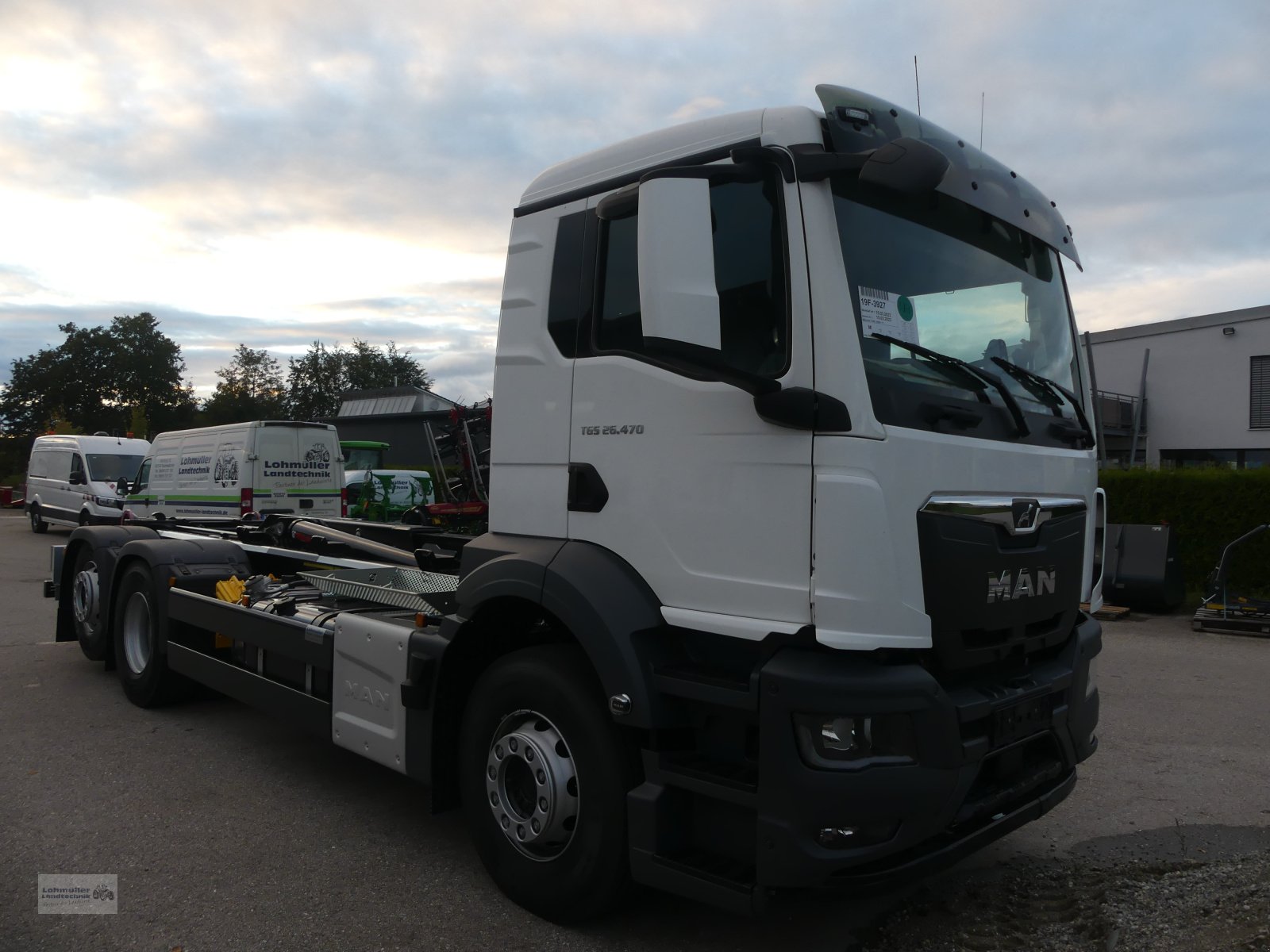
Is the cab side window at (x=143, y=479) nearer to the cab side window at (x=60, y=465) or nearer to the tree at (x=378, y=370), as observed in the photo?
the cab side window at (x=60, y=465)

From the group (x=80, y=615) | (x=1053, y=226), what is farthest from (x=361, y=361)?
(x=1053, y=226)

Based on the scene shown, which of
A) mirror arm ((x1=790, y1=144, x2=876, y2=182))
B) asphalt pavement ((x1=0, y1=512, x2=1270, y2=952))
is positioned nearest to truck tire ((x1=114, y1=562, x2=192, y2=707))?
asphalt pavement ((x1=0, y1=512, x2=1270, y2=952))

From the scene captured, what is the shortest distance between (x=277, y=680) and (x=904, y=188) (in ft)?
13.3

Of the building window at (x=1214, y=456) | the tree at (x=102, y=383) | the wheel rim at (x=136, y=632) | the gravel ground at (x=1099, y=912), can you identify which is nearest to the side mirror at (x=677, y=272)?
the gravel ground at (x=1099, y=912)

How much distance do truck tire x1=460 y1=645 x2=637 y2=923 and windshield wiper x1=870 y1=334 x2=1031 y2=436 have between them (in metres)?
1.60

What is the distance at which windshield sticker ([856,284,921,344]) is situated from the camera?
2973 millimetres

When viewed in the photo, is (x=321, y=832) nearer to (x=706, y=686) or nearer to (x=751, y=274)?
(x=706, y=686)

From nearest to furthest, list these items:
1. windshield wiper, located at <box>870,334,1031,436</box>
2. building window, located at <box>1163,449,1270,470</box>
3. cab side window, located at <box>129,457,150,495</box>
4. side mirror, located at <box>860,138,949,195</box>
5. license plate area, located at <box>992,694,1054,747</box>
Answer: side mirror, located at <box>860,138,949,195</box> → license plate area, located at <box>992,694,1054,747</box> → windshield wiper, located at <box>870,334,1031,436</box> → cab side window, located at <box>129,457,150,495</box> → building window, located at <box>1163,449,1270,470</box>

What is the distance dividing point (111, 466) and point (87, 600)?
56.2 feet

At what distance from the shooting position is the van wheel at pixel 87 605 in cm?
732

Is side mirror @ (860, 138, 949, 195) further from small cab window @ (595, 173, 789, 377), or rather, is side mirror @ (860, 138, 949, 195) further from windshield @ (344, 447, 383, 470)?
windshield @ (344, 447, 383, 470)

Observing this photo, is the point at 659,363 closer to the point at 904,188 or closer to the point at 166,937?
the point at 904,188
